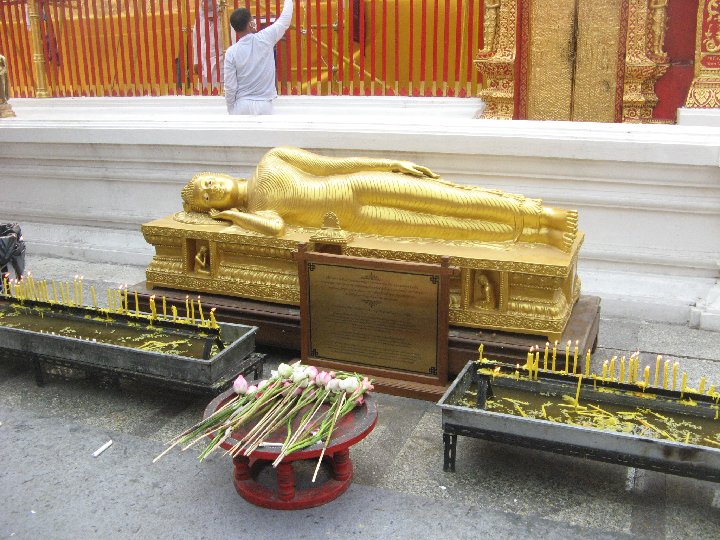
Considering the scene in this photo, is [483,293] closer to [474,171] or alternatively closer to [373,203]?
[373,203]

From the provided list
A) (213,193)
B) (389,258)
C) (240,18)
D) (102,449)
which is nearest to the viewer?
(102,449)

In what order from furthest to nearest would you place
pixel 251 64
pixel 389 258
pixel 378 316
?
pixel 251 64 → pixel 389 258 → pixel 378 316

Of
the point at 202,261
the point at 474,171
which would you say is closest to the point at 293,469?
the point at 202,261

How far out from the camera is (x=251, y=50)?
5.47 meters

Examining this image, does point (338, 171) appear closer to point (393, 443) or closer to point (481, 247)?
point (481, 247)

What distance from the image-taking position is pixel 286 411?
2.61m

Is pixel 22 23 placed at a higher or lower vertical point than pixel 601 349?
higher

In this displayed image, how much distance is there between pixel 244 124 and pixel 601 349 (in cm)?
257

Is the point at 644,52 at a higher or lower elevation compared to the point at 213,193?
higher

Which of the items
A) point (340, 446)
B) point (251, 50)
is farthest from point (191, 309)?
point (251, 50)

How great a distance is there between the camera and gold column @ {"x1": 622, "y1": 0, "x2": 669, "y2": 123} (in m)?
6.52

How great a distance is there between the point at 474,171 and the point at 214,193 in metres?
1.51

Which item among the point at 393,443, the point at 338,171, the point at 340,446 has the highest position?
the point at 338,171

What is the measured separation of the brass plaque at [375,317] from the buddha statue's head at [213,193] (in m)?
0.81
